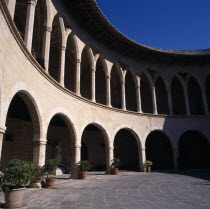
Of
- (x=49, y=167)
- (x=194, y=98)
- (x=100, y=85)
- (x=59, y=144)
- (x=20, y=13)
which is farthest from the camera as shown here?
(x=194, y=98)

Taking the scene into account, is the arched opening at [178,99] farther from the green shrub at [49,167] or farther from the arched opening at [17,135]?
the green shrub at [49,167]

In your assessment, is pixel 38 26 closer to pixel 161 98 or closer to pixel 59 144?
pixel 59 144

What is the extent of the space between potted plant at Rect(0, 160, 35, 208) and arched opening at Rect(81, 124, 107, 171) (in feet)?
41.2

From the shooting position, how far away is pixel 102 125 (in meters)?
14.4

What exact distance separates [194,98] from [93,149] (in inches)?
472

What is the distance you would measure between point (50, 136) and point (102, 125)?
4.00m

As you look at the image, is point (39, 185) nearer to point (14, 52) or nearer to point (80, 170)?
point (80, 170)

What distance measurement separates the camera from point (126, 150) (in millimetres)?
20312

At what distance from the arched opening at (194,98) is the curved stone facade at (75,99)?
0.32 feet

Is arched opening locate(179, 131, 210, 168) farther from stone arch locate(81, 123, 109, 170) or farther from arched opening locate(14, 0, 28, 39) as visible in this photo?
arched opening locate(14, 0, 28, 39)

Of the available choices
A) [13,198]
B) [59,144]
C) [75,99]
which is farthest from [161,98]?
[13,198]

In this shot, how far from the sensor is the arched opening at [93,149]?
18344 millimetres

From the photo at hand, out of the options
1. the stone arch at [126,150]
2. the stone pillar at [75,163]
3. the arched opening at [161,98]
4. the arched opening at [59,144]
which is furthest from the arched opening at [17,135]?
the arched opening at [161,98]

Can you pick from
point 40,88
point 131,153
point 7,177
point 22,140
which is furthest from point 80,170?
point 131,153
